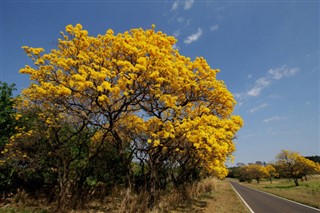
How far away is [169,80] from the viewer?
35.1 feet

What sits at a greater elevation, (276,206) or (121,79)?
(121,79)

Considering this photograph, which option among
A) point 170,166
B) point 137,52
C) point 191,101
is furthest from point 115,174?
point 137,52

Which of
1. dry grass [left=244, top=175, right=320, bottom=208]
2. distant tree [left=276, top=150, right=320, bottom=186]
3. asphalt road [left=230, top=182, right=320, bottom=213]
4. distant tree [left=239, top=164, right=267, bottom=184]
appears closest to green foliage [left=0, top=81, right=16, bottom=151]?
asphalt road [left=230, top=182, right=320, bottom=213]

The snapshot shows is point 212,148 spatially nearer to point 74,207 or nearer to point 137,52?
point 137,52

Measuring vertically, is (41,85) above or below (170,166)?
above

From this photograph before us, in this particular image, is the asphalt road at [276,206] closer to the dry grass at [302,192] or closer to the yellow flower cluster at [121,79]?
the dry grass at [302,192]

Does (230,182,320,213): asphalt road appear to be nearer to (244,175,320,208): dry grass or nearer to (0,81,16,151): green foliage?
(244,175,320,208): dry grass

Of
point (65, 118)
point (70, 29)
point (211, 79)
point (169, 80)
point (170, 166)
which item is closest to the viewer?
point (70, 29)

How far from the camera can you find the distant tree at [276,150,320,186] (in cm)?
4641

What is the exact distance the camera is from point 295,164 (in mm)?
47906

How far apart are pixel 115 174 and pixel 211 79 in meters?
11.4

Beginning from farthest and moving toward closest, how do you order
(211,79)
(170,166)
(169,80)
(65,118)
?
(170,166) → (211,79) → (65,118) → (169,80)

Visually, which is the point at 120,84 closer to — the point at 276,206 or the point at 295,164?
the point at 276,206

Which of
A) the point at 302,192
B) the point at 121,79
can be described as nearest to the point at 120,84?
the point at 121,79
